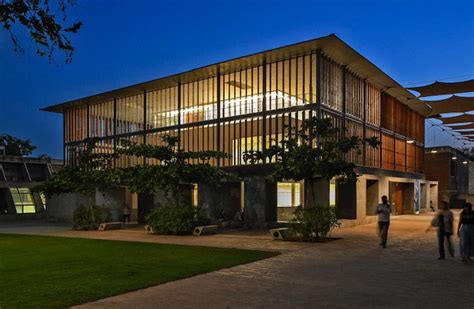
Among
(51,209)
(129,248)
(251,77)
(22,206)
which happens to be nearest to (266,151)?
(129,248)

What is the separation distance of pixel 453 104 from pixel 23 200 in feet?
118

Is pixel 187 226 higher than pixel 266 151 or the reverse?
the reverse

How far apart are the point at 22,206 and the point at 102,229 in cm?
1872

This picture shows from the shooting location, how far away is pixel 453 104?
114ft

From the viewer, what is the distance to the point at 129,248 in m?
15.7

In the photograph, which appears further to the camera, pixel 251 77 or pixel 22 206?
pixel 22 206

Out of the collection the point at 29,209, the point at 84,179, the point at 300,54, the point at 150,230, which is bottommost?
the point at 29,209

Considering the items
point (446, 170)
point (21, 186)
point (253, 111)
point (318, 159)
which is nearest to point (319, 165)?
point (318, 159)

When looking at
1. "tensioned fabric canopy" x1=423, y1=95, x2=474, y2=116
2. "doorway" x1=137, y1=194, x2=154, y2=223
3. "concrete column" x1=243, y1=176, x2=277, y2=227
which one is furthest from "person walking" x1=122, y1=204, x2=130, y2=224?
"tensioned fabric canopy" x1=423, y1=95, x2=474, y2=116

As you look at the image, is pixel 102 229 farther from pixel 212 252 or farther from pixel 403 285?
pixel 403 285

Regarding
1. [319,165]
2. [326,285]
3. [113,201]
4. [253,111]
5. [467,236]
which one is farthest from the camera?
[113,201]

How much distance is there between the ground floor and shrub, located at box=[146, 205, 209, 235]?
1245 millimetres

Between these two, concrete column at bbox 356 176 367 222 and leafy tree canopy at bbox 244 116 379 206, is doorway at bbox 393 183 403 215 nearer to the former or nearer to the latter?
concrete column at bbox 356 176 367 222

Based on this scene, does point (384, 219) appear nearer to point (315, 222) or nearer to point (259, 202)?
point (315, 222)
